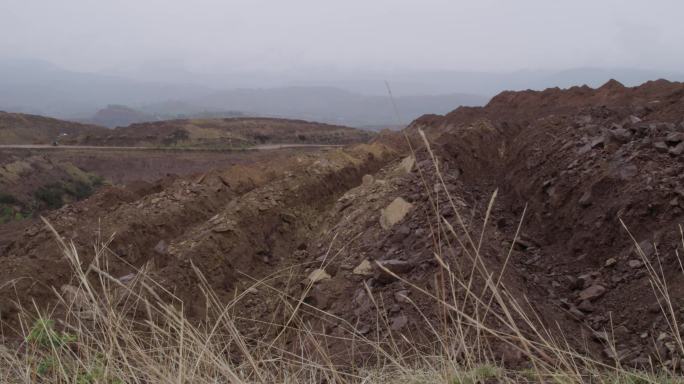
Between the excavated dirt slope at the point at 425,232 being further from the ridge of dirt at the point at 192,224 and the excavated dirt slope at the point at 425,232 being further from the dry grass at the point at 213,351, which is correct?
the dry grass at the point at 213,351

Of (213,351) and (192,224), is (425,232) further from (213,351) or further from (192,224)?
(192,224)

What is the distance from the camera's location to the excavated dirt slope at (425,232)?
4.66m

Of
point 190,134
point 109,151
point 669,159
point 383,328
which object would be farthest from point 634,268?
point 190,134

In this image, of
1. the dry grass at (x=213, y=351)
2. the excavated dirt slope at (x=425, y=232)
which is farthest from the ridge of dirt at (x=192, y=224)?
the dry grass at (x=213, y=351)

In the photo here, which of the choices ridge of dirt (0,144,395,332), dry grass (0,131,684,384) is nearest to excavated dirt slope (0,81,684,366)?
ridge of dirt (0,144,395,332)

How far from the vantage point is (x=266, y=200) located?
30.0 ft

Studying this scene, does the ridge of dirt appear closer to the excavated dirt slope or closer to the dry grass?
the excavated dirt slope

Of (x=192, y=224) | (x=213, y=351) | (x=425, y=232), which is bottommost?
(x=192, y=224)

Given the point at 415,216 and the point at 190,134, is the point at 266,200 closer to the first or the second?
the point at 415,216

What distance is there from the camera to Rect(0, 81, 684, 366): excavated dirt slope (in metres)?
4.66

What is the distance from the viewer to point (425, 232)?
5.85 meters

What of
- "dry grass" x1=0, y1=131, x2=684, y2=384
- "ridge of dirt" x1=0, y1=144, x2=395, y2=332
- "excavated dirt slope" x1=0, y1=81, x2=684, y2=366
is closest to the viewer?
"dry grass" x1=0, y1=131, x2=684, y2=384

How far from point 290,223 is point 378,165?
3600mm

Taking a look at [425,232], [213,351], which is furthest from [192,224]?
[213,351]
